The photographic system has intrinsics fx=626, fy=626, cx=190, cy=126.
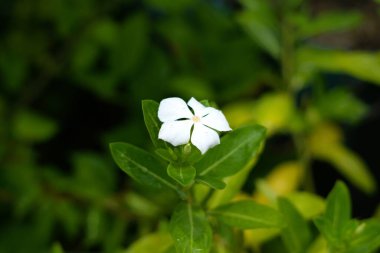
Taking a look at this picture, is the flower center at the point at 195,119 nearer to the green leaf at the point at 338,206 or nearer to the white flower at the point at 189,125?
the white flower at the point at 189,125

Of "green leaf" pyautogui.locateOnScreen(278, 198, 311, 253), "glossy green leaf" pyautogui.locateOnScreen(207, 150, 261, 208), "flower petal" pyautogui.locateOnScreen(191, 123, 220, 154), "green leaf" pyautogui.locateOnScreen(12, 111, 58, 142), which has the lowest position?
"green leaf" pyautogui.locateOnScreen(278, 198, 311, 253)

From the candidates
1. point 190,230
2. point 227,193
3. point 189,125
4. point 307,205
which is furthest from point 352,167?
point 189,125

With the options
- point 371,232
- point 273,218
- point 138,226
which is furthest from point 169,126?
point 138,226

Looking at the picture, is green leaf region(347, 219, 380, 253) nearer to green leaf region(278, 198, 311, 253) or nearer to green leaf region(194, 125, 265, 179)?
green leaf region(278, 198, 311, 253)

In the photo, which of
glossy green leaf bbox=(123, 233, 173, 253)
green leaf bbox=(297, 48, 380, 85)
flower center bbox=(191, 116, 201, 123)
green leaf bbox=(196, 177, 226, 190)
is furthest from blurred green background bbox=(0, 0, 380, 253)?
flower center bbox=(191, 116, 201, 123)

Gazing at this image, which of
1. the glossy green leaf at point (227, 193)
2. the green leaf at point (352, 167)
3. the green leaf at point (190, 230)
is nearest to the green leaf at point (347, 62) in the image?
the green leaf at point (352, 167)

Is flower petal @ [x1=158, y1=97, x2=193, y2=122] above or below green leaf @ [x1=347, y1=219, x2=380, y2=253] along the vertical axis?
above
